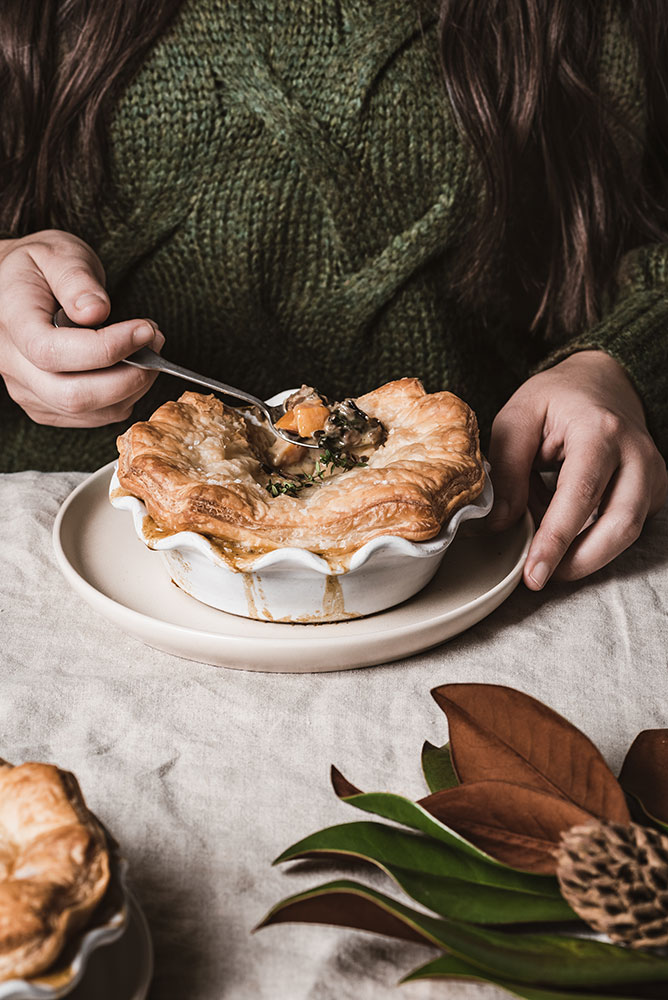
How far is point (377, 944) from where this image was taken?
2.09 feet

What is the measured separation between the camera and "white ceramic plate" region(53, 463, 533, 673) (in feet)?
2.99

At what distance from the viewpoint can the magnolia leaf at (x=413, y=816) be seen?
0.64 m

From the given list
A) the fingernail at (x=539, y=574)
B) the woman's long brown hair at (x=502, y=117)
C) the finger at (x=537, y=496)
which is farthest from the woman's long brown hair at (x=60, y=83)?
the fingernail at (x=539, y=574)

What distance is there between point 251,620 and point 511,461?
398 millimetres

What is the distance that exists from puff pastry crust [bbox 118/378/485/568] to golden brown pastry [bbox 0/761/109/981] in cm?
37

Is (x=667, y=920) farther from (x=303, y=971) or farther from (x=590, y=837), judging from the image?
(x=303, y=971)

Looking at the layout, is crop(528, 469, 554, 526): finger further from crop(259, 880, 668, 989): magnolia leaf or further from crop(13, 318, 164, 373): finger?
crop(259, 880, 668, 989): magnolia leaf

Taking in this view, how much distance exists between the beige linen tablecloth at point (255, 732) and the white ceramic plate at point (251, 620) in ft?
0.11

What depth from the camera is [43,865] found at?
527 millimetres

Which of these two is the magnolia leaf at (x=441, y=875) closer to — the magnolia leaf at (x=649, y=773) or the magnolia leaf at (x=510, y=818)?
the magnolia leaf at (x=510, y=818)

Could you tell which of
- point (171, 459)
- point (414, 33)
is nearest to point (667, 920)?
point (171, 459)

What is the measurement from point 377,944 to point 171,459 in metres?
0.57

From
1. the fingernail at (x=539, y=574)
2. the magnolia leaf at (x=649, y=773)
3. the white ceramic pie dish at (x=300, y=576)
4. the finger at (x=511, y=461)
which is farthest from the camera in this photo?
the finger at (x=511, y=461)

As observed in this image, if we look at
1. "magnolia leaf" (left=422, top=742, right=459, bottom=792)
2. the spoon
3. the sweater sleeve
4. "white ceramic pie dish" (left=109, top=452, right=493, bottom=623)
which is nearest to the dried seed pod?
"magnolia leaf" (left=422, top=742, right=459, bottom=792)
